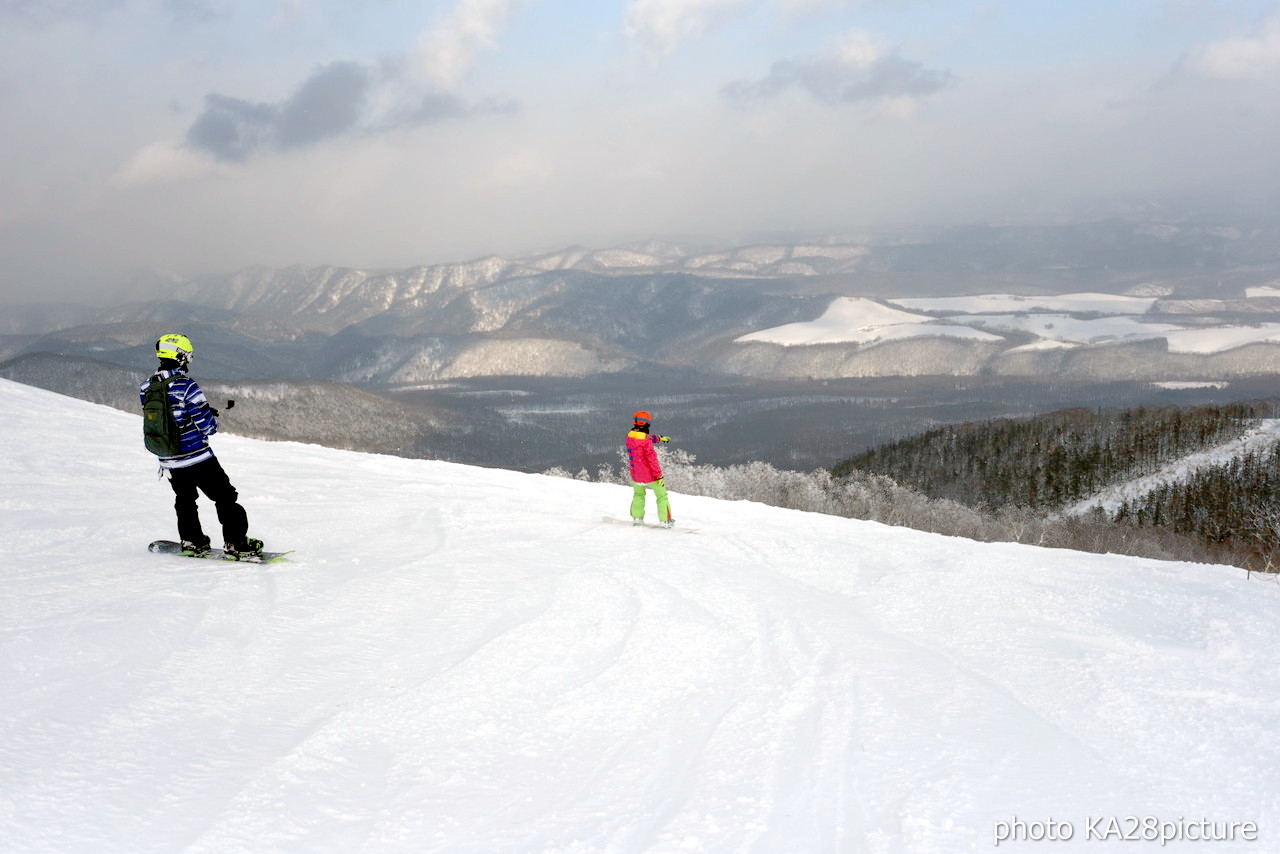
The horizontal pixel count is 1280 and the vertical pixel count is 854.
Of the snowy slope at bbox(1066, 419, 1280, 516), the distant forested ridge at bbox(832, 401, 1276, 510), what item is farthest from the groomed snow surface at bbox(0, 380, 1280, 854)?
the distant forested ridge at bbox(832, 401, 1276, 510)

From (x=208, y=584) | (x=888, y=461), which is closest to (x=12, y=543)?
(x=208, y=584)

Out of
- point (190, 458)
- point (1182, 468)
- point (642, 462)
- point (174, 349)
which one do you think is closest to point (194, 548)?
point (190, 458)

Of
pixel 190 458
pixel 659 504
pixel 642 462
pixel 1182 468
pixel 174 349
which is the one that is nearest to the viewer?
pixel 174 349

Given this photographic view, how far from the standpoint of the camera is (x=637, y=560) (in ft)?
31.8

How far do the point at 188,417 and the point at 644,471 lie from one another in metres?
6.97

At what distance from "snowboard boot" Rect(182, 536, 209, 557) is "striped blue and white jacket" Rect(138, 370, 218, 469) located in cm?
92

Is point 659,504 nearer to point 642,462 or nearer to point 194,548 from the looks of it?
point 642,462

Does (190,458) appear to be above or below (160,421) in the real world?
below

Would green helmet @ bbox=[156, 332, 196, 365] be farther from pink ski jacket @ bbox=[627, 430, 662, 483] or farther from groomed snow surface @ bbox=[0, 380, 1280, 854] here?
pink ski jacket @ bbox=[627, 430, 662, 483]

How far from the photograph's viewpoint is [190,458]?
885 cm

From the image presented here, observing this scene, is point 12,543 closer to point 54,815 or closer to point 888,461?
point 54,815

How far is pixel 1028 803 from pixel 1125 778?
2.44ft

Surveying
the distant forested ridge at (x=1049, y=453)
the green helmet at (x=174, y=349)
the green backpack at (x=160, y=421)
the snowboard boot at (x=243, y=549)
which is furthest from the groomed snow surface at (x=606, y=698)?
the distant forested ridge at (x=1049, y=453)

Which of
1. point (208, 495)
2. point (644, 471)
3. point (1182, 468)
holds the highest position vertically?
point (208, 495)
